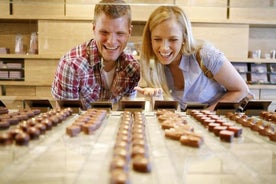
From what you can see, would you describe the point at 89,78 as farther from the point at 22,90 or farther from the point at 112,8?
the point at 22,90

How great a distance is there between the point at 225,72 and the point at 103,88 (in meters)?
0.55

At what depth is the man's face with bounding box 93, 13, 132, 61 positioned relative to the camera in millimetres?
1382

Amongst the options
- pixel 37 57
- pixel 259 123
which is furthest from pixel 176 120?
pixel 37 57

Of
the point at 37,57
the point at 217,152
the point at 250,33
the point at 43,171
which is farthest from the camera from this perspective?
the point at 250,33

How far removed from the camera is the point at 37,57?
2842 mm

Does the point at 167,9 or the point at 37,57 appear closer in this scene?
the point at 167,9

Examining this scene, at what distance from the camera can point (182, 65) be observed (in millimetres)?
1537

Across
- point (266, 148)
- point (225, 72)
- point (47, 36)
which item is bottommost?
point (266, 148)

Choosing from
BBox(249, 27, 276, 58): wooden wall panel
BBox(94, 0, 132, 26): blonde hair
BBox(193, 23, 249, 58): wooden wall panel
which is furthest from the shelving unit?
BBox(94, 0, 132, 26): blonde hair

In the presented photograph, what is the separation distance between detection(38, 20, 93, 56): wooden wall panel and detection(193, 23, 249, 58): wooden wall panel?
3.09ft

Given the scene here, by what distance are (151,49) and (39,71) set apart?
160 cm

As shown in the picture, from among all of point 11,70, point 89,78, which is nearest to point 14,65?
point 11,70

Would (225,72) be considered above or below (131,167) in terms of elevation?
above

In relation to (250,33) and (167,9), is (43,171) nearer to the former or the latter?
(167,9)
